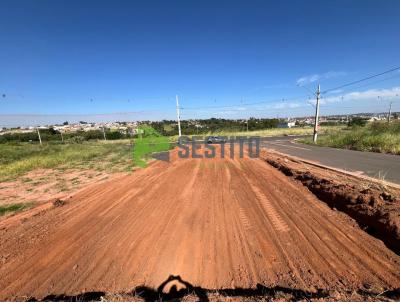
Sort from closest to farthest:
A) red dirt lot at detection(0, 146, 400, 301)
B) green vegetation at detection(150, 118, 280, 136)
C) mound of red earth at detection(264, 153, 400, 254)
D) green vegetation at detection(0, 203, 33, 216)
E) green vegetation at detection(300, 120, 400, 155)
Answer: red dirt lot at detection(0, 146, 400, 301), mound of red earth at detection(264, 153, 400, 254), green vegetation at detection(0, 203, 33, 216), green vegetation at detection(300, 120, 400, 155), green vegetation at detection(150, 118, 280, 136)

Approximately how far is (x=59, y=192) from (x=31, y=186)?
2.53 m

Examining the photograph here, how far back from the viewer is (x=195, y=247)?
454 cm

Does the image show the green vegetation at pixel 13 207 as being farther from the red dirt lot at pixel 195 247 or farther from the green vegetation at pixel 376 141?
the green vegetation at pixel 376 141

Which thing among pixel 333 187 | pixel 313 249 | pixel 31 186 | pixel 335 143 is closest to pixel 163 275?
pixel 313 249

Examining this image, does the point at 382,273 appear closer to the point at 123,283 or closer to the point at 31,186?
the point at 123,283

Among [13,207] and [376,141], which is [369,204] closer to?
[13,207]

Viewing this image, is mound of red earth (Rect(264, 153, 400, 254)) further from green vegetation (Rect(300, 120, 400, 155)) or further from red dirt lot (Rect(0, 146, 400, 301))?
green vegetation (Rect(300, 120, 400, 155))

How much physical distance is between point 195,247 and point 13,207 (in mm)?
7132

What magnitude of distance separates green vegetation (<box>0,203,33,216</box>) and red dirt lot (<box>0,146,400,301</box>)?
0.94 meters

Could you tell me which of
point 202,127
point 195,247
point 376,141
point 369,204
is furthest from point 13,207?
point 202,127

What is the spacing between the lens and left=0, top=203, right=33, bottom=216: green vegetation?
7.34m

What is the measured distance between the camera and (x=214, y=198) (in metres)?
7.44

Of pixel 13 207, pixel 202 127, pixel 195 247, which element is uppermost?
pixel 195 247

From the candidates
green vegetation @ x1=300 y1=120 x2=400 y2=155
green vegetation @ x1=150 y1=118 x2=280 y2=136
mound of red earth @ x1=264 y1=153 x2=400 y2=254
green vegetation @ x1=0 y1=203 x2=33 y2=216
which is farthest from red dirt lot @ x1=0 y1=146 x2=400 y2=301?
green vegetation @ x1=150 y1=118 x2=280 y2=136
